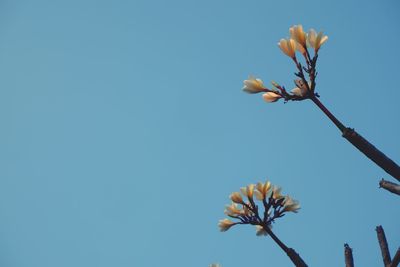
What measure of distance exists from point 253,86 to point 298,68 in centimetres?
85

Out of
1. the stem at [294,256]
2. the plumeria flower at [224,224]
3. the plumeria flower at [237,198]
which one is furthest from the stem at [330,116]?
the plumeria flower at [224,224]

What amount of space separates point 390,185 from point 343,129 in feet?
2.59

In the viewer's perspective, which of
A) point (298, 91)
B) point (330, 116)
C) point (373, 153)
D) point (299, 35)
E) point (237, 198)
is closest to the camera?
point (373, 153)

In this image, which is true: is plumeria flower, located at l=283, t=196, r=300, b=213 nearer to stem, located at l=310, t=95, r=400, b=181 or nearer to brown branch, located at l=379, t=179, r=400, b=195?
brown branch, located at l=379, t=179, r=400, b=195

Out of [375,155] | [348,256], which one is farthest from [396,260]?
[375,155]

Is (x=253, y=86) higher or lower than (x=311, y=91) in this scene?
higher

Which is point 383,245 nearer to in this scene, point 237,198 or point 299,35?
point 237,198

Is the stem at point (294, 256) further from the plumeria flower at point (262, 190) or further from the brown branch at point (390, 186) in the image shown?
the brown branch at point (390, 186)

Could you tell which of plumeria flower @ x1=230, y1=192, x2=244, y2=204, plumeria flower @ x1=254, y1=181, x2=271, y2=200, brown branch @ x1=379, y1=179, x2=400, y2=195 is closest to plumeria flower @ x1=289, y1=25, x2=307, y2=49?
brown branch @ x1=379, y1=179, x2=400, y2=195

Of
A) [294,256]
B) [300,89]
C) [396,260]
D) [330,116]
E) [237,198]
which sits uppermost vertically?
[300,89]

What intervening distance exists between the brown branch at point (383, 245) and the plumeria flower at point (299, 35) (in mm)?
2640

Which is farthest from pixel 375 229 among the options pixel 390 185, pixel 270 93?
pixel 270 93

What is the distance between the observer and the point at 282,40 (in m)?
4.96

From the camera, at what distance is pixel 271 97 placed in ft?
15.6
